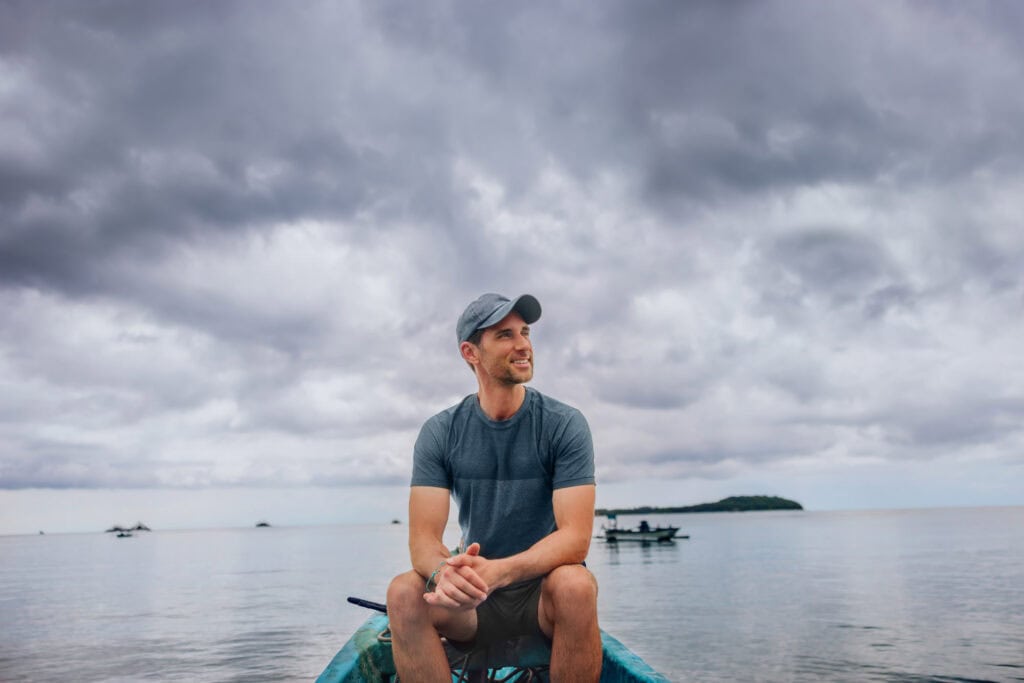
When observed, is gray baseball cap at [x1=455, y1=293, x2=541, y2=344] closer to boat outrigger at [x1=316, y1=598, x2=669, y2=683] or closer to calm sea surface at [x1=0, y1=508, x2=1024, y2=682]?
boat outrigger at [x1=316, y1=598, x2=669, y2=683]

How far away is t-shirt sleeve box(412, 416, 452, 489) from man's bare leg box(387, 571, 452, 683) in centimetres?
49

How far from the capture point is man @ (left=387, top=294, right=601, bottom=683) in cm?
319

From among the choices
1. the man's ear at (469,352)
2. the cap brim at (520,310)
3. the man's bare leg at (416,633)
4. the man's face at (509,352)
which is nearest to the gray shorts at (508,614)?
the man's bare leg at (416,633)

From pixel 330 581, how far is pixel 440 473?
162 feet

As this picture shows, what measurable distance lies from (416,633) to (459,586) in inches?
16.3

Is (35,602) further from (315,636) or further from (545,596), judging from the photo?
(545,596)

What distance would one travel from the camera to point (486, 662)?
3631 mm

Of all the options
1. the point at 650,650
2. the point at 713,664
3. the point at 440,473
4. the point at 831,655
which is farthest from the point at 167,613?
Answer: the point at 440,473

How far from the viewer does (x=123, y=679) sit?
56.5 ft

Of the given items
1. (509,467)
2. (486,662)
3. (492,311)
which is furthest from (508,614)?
(492,311)

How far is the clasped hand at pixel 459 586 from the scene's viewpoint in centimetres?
297

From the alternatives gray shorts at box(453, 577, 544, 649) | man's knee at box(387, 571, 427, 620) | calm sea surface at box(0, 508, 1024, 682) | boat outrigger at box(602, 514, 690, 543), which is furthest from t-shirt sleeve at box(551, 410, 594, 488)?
boat outrigger at box(602, 514, 690, 543)

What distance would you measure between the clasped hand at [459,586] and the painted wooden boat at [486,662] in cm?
64

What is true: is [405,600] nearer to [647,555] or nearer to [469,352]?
[469,352]
